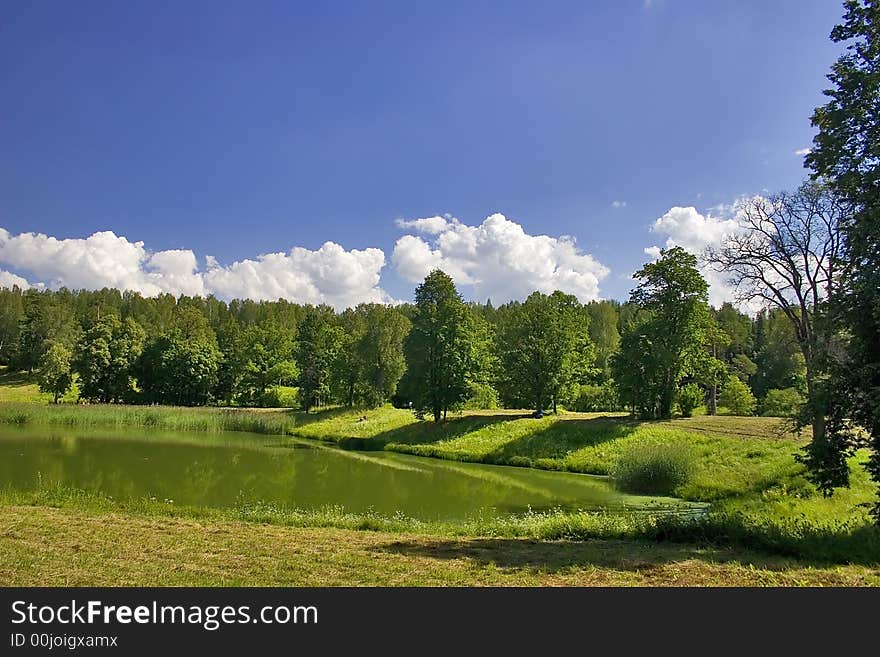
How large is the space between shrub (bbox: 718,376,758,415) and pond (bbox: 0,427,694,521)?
2449 cm

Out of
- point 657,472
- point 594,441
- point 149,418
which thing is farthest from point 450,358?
point 149,418

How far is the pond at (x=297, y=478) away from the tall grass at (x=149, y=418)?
518 inches

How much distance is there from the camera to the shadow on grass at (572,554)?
1008cm

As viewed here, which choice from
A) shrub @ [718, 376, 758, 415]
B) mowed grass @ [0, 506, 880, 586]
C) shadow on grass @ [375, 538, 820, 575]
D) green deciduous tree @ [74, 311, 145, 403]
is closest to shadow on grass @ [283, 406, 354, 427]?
green deciduous tree @ [74, 311, 145, 403]

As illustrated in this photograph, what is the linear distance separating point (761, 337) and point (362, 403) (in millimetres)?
59760

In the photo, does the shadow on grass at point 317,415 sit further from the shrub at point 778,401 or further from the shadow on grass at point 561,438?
the shrub at point 778,401

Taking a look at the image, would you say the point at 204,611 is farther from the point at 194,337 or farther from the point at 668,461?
the point at 194,337

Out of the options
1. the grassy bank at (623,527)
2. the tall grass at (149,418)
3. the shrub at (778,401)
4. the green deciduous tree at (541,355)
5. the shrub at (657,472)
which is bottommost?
the tall grass at (149,418)

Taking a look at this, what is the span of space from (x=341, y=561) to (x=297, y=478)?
1946 cm

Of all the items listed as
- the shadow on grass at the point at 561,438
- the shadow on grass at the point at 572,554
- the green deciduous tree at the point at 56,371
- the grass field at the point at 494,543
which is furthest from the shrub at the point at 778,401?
the green deciduous tree at the point at 56,371

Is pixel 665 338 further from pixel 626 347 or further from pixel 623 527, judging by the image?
pixel 623 527

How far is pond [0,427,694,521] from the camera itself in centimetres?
2161

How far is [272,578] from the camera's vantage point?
849 centimetres

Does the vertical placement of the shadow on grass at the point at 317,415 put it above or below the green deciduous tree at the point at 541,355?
below
